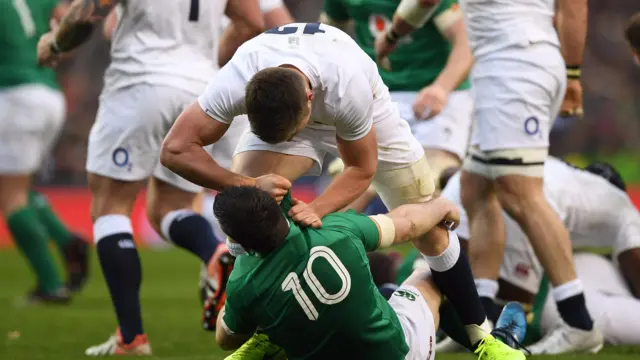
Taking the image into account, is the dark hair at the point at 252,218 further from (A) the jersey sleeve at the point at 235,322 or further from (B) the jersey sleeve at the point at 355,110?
(B) the jersey sleeve at the point at 355,110

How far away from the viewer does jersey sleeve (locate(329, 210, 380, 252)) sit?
12.5 ft

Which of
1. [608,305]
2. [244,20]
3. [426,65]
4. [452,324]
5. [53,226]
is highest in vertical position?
[244,20]

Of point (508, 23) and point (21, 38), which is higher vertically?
point (508, 23)

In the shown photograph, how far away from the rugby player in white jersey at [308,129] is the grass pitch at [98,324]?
92 cm

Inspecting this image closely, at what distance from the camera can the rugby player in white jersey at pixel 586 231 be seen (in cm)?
575

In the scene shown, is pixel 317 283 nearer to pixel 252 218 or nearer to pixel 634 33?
pixel 252 218

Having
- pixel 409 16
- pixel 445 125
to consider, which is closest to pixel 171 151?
pixel 409 16

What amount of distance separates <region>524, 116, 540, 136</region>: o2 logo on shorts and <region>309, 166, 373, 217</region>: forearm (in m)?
1.29

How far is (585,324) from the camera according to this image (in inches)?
202

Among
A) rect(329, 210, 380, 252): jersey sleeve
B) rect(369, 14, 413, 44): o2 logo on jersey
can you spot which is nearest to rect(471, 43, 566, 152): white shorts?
A: rect(369, 14, 413, 44): o2 logo on jersey

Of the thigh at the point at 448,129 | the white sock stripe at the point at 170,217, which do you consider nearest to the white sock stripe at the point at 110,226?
the white sock stripe at the point at 170,217

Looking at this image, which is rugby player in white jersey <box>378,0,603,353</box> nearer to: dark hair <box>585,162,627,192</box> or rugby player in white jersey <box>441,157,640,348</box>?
rugby player in white jersey <box>441,157,640,348</box>

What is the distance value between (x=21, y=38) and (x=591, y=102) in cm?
1156

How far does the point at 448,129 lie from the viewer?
662cm
